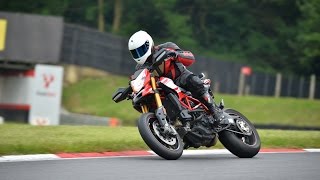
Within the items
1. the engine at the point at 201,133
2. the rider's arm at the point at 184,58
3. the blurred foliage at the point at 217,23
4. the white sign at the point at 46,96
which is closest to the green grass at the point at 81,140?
the engine at the point at 201,133

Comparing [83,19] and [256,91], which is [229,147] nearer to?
[256,91]

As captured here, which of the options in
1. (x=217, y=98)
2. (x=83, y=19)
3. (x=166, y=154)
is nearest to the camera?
(x=166, y=154)

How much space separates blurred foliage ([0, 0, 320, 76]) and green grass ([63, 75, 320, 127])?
8.28 meters

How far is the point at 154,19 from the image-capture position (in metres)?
47.9

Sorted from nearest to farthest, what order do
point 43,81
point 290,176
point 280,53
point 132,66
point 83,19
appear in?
point 290,176
point 43,81
point 132,66
point 280,53
point 83,19

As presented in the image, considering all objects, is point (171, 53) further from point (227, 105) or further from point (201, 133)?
point (227, 105)

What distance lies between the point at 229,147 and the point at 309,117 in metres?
21.0

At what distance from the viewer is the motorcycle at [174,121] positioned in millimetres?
10024

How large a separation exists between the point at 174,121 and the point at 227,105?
74.4 ft

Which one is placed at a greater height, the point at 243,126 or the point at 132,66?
the point at 243,126

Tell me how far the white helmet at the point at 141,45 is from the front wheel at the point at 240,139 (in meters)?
1.49

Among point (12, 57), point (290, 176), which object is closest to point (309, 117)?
point (12, 57)

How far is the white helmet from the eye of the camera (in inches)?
406

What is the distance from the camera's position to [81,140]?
38.0 feet
